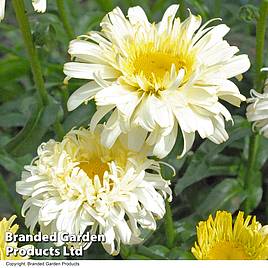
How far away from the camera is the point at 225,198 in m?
1.71

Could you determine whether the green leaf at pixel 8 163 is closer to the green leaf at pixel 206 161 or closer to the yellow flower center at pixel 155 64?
the green leaf at pixel 206 161

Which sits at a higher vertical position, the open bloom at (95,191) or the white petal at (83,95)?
the white petal at (83,95)

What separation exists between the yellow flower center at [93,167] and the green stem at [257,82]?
402 millimetres

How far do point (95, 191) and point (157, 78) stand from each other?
0.73 feet

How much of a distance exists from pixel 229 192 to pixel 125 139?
47cm

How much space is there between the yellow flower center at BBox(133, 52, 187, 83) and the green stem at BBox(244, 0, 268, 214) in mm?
226

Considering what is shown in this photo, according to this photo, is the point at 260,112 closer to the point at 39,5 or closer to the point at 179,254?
the point at 179,254

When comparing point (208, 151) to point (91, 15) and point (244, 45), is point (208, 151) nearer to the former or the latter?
point (244, 45)

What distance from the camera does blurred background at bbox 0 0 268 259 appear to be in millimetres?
1546

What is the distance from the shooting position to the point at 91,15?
183cm

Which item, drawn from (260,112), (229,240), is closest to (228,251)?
(229,240)

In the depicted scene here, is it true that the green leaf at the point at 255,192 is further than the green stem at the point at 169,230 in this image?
Yes

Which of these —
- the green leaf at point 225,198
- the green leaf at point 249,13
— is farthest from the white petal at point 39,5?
the green leaf at point 225,198

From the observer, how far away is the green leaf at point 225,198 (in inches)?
66.6
